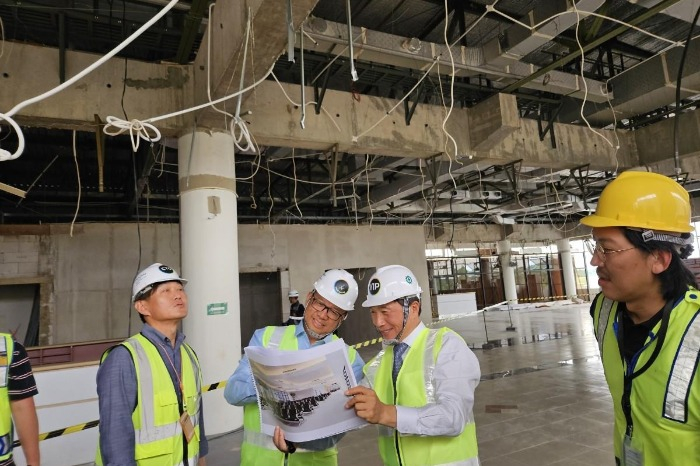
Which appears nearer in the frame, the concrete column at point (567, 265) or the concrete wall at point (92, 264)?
the concrete wall at point (92, 264)

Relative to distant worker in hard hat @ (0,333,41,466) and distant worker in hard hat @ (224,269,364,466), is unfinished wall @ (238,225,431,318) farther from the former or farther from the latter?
distant worker in hard hat @ (224,269,364,466)

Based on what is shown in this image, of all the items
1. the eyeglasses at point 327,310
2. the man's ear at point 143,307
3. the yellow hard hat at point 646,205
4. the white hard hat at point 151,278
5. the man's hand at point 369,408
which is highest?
the yellow hard hat at point 646,205

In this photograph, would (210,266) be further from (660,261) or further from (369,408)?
(660,261)

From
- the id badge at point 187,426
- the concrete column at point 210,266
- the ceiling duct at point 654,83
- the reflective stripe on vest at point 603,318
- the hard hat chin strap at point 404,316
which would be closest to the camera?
the reflective stripe on vest at point 603,318

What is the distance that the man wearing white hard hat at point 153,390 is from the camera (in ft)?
5.78

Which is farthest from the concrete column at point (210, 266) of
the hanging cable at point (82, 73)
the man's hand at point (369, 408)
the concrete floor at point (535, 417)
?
the man's hand at point (369, 408)

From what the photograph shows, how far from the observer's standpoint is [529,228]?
18.8 metres

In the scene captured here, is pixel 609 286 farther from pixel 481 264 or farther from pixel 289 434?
pixel 481 264

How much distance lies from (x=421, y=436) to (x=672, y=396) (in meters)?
0.87

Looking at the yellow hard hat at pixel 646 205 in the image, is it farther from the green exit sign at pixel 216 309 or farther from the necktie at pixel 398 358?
the green exit sign at pixel 216 309

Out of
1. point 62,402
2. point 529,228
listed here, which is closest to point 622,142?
point 62,402

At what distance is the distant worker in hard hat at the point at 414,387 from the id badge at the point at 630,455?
1.66 ft

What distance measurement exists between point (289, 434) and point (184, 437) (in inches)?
25.2

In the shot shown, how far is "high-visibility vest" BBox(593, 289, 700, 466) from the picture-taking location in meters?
1.21
